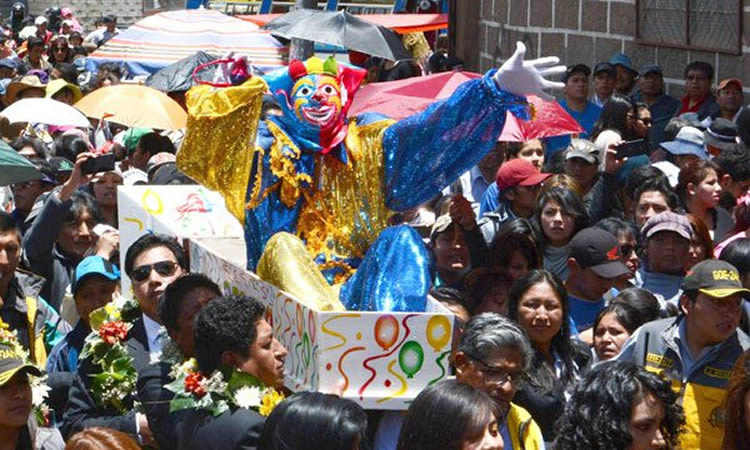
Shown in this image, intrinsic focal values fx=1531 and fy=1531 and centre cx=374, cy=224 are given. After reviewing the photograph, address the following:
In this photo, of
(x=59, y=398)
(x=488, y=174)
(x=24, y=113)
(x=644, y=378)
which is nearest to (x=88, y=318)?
(x=59, y=398)

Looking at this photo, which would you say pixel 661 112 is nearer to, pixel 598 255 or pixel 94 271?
pixel 598 255

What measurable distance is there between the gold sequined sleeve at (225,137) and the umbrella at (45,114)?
5763 mm

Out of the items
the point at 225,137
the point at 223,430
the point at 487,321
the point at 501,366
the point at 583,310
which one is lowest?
the point at 583,310

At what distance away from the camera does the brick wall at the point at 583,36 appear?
11625 millimetres

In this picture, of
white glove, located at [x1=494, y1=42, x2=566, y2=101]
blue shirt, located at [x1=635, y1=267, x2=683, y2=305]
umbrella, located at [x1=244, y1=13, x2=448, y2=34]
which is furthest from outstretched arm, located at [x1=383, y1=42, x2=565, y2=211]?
umbrella, located at [x1=244, y1=13, x2=448, y2=34]

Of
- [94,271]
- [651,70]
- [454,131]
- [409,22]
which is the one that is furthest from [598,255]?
[409,22]

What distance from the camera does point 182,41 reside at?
1459 cm

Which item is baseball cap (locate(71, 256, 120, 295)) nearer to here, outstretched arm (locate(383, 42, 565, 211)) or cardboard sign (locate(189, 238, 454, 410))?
outstretched arm (locate(383, 42, 565, 211))

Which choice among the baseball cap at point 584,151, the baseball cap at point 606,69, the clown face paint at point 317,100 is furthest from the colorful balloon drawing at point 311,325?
the baseball cap at point 606,69

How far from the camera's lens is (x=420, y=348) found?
5.22 metres

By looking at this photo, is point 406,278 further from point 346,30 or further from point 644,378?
point 346,30

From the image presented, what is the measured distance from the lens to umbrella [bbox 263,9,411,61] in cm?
1155

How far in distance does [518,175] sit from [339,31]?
3.92 meters

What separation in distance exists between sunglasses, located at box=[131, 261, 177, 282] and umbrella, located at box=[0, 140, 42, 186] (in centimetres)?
139
